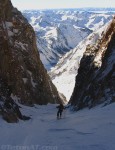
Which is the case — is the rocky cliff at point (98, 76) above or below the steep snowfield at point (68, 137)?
below

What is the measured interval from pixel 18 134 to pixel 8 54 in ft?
109

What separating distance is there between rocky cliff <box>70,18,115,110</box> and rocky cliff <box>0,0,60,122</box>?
7.82 metres

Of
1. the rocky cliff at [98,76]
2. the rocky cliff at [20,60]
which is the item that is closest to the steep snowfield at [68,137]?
the rocky cliff at [98,76]

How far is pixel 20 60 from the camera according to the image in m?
67.1

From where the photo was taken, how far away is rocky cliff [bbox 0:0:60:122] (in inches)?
2229

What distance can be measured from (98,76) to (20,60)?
61.9ft

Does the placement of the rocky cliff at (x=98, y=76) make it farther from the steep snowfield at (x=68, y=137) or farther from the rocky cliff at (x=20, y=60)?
the steep snowfield at (x=68, y=137)

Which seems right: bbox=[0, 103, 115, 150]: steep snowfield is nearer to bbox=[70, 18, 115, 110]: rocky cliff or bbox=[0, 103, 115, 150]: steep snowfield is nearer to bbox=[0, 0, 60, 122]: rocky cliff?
bbox=[70, 18, 115, 110]: rocky cliff

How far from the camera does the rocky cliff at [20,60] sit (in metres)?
56.6

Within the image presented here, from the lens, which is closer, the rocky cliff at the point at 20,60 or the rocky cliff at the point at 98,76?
the rocky cliff at the point at 98,76


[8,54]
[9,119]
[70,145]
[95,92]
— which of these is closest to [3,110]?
[9,119]

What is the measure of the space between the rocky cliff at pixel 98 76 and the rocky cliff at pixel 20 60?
7824mm

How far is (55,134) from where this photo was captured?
25.0m

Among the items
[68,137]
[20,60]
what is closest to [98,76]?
[20,60]
